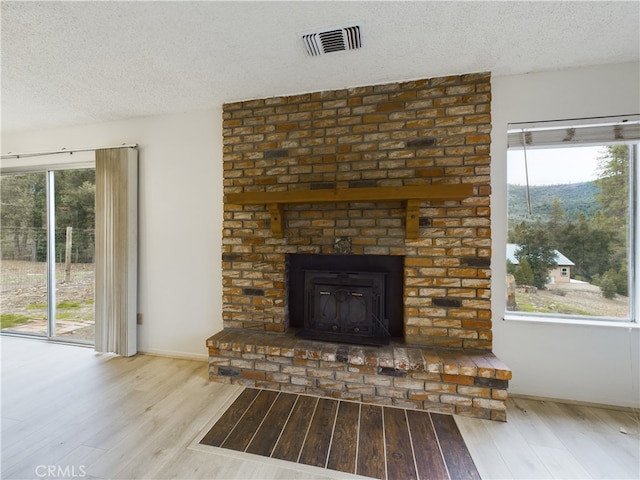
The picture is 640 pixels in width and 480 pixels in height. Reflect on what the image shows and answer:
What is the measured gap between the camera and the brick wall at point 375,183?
6.47 ft

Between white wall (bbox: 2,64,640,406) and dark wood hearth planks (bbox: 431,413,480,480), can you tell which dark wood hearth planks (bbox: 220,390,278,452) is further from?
dark wood hearth planks (bbox: 431,413,480,480)

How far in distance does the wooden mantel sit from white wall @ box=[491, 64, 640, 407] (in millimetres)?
573

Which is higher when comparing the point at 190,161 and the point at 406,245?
the point at 190,161

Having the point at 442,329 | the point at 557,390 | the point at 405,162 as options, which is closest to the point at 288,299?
the point at 442,329

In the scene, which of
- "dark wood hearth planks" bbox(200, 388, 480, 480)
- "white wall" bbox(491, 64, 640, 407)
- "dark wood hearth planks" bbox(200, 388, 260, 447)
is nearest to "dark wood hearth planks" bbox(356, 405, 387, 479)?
"dark wood hearth planks" bbox(200, 388, 480, 480)

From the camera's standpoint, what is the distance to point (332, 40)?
5.20 ft

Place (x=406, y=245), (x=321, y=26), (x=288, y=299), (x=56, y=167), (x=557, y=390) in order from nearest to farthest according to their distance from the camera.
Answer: (x=321, y=26) → (x=557, y=390) → (x=406, y=245) → (x=288, y=299) → (x=56, y=167)

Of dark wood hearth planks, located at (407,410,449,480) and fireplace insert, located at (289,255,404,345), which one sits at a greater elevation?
fireplace insert, located at (289,255,404,345)

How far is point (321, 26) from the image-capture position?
1467 mm

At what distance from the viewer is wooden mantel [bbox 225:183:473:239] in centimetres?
176

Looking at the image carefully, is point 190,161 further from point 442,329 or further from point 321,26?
point 442,329

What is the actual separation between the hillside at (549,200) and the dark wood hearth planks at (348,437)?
66.0 inches

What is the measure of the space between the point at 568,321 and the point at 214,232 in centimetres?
305

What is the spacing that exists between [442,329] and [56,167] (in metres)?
4.39
